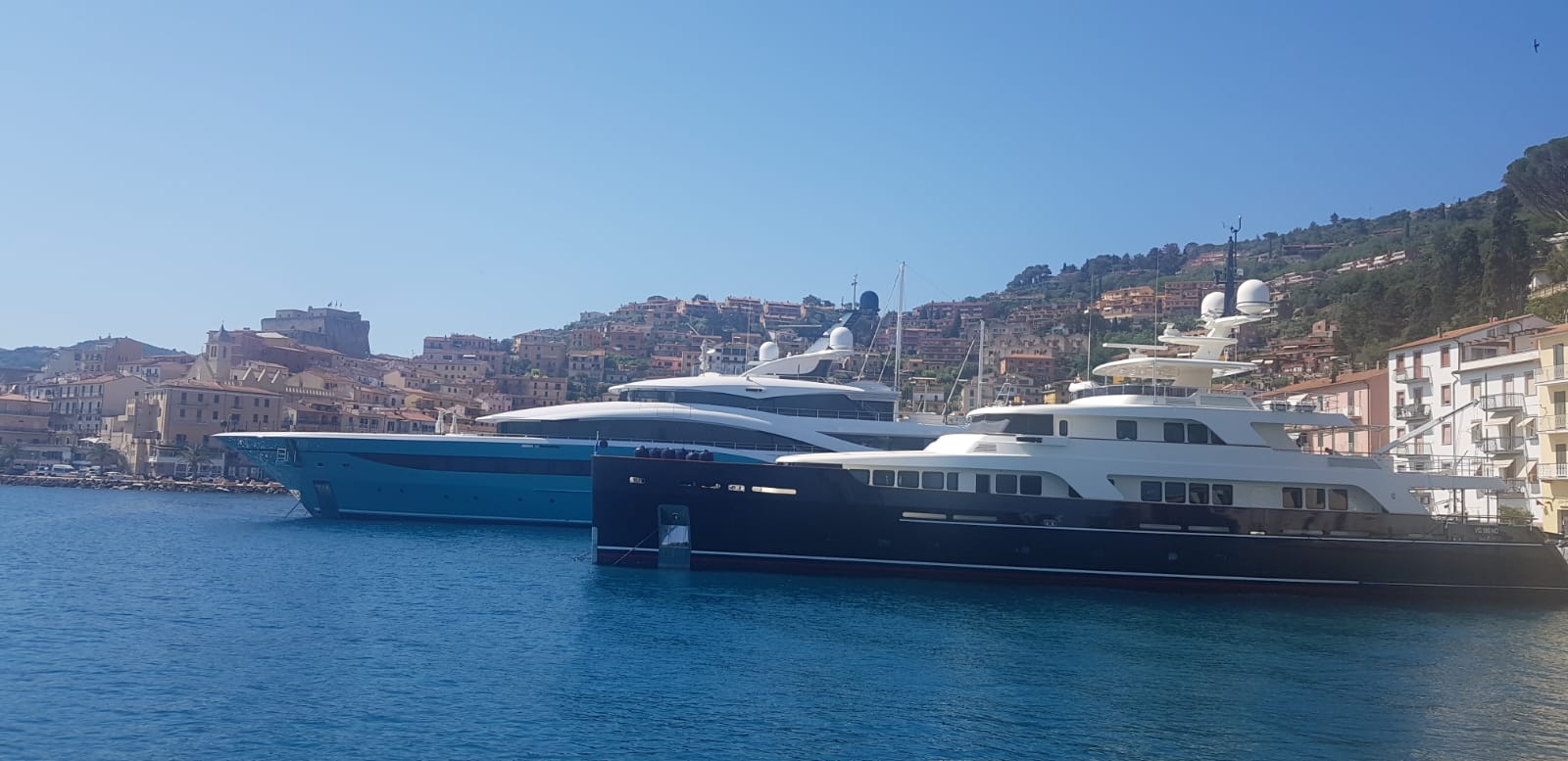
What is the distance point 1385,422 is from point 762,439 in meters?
22.3

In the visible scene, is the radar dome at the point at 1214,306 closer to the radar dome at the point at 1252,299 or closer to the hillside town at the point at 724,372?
the radar dome at the point at 1252,299

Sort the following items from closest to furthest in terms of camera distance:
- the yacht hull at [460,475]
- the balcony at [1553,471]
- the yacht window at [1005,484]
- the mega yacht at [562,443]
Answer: the yacht window at [1005,484]
the balcony at [1553,471]
the mega yacht at [562,443]
the yacht hull at [460,475]

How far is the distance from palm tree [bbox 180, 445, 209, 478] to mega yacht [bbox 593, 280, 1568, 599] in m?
57.8

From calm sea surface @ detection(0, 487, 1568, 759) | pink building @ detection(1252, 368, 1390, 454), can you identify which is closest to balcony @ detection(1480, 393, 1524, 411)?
pink building @ detection(1252, 368, 1390, 454)

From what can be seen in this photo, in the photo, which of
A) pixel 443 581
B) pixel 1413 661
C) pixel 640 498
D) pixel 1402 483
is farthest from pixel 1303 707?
pixel 443 581

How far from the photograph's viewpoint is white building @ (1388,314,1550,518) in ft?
104

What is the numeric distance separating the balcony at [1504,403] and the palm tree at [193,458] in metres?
68.0

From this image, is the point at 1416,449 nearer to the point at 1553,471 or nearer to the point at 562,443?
the point at 1553,471

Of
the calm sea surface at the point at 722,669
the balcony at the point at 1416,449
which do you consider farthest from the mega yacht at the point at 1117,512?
the balcony at the point at 1416,449

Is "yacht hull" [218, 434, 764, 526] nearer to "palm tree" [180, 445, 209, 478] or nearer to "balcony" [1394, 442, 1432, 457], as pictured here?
"balcony" [1394, 442, 1432, 457]

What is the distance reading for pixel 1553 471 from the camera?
29297 mm

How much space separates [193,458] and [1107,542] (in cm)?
6450

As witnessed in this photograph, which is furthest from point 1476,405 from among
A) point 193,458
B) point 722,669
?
point 193,458

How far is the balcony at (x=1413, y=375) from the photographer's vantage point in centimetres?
3750
